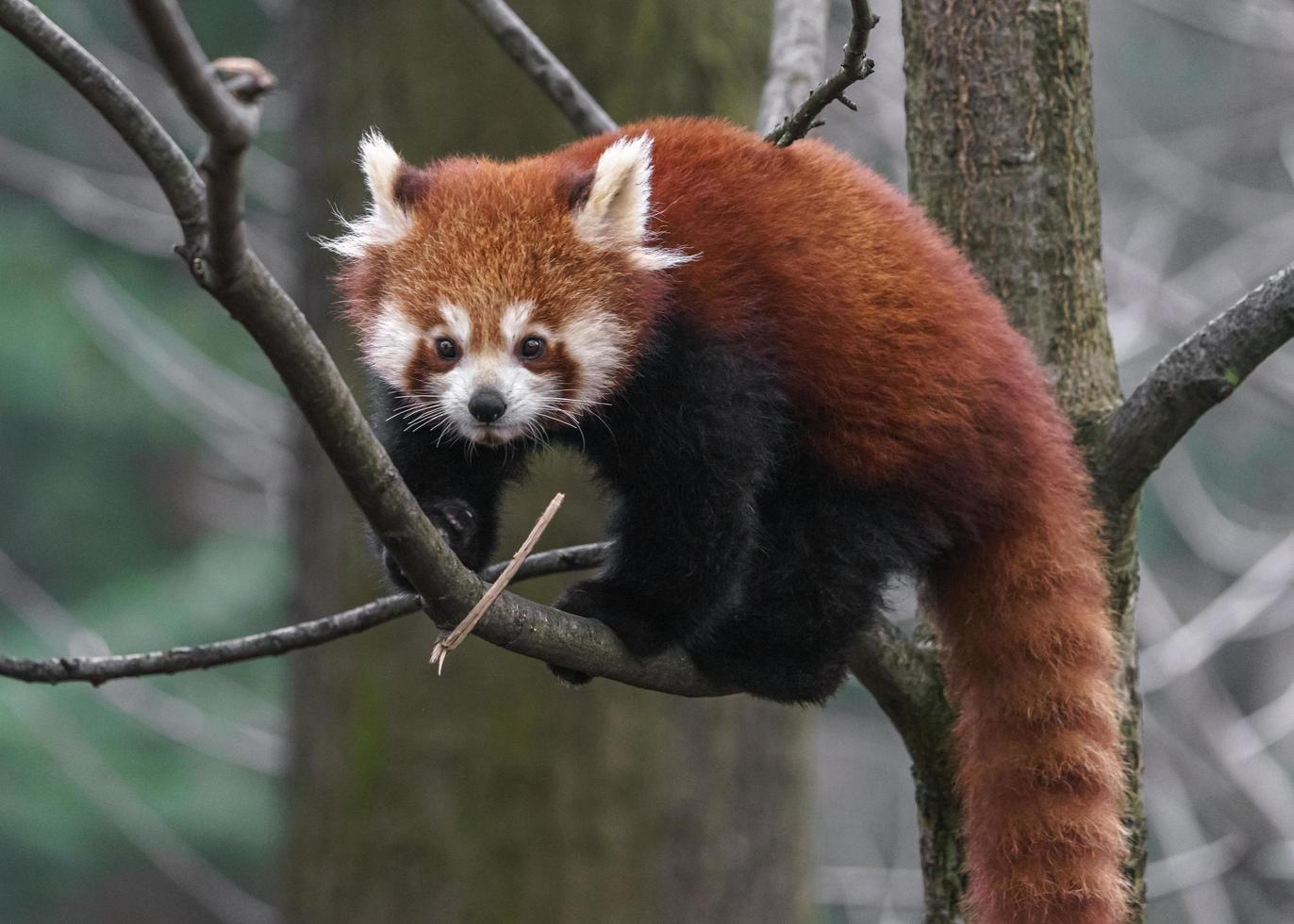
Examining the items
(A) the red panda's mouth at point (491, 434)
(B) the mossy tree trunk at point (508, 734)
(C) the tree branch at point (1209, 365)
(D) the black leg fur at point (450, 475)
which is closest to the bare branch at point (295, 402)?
(D) the black leg fur at point (450, 475)

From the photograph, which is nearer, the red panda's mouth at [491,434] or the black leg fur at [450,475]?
the red panda's mouth at [491,434]

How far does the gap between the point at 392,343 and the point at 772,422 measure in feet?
2.15

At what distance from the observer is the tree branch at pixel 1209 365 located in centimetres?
Result: 218

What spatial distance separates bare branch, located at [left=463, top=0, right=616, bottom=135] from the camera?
117 inches

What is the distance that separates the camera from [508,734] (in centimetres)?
442

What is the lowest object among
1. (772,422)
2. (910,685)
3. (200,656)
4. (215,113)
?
(910,685)

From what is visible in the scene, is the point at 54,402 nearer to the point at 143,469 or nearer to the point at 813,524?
the point at 143,469

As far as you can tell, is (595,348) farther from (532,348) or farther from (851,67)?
(851,67)

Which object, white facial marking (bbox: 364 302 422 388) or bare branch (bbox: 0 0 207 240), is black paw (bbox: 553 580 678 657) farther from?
bare branch (bbox: 0 0 207 240)

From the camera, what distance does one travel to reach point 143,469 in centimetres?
1174

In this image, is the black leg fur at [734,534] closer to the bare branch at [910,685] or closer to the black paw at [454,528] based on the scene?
the bare branch at [910,685]

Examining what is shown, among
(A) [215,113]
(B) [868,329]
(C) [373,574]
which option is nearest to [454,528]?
(B) [868,329]

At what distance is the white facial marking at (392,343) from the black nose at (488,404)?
196 millimetres

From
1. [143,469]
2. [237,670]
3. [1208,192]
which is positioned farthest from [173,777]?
[1208,192]
